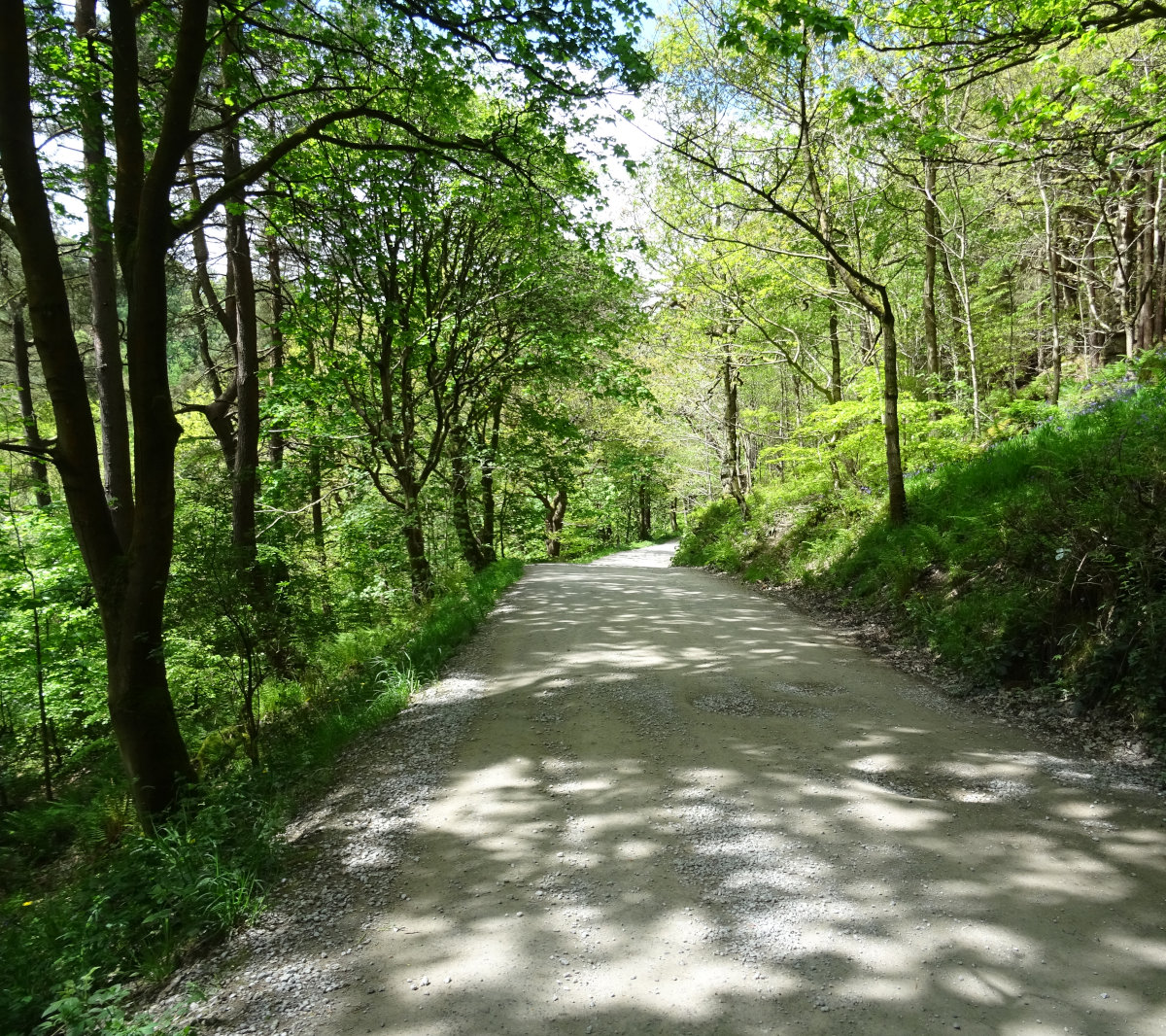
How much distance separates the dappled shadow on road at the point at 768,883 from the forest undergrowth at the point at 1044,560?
83 cm

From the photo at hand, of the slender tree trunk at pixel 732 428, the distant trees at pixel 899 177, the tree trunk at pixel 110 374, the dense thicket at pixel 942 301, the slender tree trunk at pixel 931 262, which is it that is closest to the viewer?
the dense thicket at pixel 942 301

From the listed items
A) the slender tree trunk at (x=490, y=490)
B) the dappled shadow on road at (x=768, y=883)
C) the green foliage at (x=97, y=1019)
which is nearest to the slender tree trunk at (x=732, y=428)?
the slender tree trunk at (x=490, y=490)

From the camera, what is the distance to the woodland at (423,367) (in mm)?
4934

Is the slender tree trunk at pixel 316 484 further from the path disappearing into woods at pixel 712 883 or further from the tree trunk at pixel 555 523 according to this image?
the tree trunk at pixel 555 523

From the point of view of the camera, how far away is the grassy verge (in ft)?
10.0

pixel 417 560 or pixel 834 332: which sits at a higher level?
pixel 834 332

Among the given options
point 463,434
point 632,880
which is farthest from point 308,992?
point 463,434

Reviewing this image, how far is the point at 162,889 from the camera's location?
3.58m

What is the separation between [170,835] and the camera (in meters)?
4.18

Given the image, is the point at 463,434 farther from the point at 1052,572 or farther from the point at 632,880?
the point at 632,880

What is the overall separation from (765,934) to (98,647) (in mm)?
10171

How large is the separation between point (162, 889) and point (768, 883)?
3.22 m

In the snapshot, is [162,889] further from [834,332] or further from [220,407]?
[834,332]

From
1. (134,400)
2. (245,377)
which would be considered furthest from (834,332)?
(134,400)
